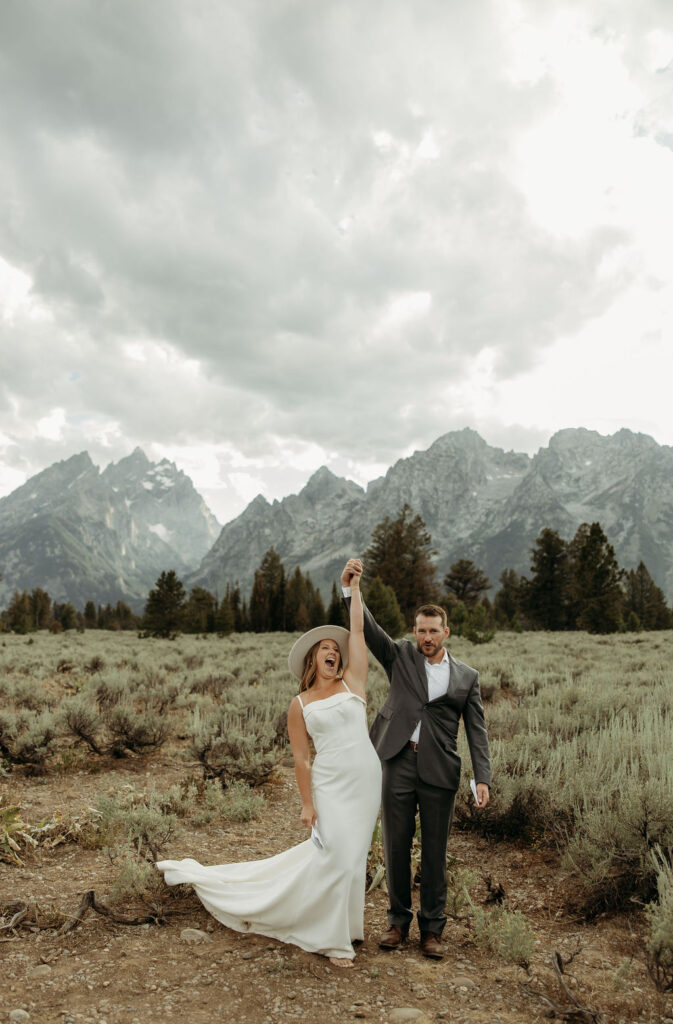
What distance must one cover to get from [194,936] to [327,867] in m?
1.16

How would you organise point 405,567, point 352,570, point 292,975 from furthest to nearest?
point 405,567
point 352,570
point 292,975

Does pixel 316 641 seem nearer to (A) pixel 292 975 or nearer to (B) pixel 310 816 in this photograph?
(B) pixel 310 816

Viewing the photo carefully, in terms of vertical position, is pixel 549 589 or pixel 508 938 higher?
pixel 549 589

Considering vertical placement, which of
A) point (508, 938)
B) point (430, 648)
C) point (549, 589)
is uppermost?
point (549, 589)

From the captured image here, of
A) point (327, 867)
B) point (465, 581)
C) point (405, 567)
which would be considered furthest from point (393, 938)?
point (465, 581)

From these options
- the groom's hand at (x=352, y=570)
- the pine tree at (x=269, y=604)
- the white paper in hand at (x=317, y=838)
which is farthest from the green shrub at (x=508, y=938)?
the pine tree at (x=269, y=604)

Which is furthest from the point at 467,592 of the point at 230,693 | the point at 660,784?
the point at 660,784

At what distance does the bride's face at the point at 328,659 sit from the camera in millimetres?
4301

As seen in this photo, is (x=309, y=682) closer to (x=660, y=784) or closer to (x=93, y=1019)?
(x=93, y=1019)

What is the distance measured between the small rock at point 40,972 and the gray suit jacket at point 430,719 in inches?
95.3

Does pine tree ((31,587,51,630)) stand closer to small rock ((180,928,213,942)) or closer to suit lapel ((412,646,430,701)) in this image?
small rock ((180,928,213,942))

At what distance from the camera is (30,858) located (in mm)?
5422

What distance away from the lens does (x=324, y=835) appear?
3.83 metres

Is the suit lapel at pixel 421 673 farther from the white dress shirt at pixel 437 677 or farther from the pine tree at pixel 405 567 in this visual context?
the pine tree at pixel 405 567
